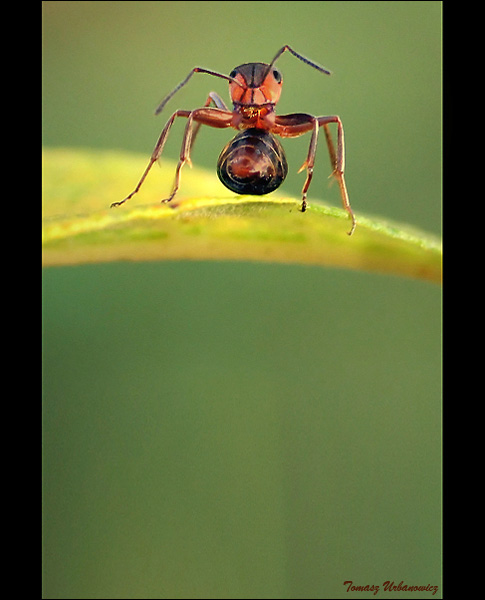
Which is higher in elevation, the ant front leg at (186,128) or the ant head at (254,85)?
the ant head at (254,85)

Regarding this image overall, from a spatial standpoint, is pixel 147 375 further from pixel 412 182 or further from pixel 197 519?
pixel 412 182

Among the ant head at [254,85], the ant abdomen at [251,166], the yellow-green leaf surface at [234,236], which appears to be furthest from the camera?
the ant head at [254,85]

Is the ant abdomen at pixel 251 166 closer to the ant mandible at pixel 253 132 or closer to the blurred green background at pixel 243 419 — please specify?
the ant mandible at pixel 253 132

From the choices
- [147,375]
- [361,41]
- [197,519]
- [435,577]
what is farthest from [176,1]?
[435,577]

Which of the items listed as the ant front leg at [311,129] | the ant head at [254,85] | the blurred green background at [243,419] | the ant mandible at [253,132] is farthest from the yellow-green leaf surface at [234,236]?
the blurred green background at [243,419]

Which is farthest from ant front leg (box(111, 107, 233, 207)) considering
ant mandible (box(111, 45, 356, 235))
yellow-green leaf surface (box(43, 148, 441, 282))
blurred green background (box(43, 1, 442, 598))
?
blurred green background (box(43, 1, 442, 598))

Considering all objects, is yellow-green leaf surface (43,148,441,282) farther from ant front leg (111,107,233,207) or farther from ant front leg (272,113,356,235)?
ant front leg (272,113,356,235)
